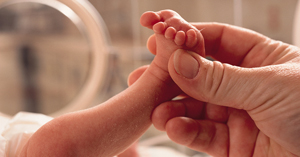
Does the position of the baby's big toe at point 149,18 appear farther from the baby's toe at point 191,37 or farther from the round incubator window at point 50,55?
the round incubator window at point 50,55

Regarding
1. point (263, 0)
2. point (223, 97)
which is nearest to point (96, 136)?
point (223, 97)

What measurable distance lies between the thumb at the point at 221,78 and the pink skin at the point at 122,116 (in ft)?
0.12

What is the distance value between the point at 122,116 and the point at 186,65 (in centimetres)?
14

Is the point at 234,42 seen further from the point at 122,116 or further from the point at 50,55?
the point at 50,55

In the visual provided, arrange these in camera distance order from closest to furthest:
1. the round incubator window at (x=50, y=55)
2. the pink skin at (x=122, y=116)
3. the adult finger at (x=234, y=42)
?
the pink skin at (x=122, y=116)
the adult finger at (x=234, y=42)
the round incubator window at (x=50, y=55)

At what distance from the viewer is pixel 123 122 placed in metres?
0.48

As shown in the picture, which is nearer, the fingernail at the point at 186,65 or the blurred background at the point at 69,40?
the fingernail at the point at 186,65

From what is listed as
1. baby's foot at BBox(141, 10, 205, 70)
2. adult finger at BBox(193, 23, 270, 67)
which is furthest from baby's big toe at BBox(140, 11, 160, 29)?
adult finger at BBox(193, 23, 270, 67)

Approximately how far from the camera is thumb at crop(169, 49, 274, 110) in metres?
0.46

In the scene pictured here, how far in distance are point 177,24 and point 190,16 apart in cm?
112

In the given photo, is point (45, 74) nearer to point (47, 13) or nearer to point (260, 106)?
point (47, 13)

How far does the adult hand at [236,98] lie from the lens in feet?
1.51

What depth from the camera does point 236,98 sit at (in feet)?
1.57

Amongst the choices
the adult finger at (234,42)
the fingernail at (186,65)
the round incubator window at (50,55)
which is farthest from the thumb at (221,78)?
the round incubator window at (50,55)
